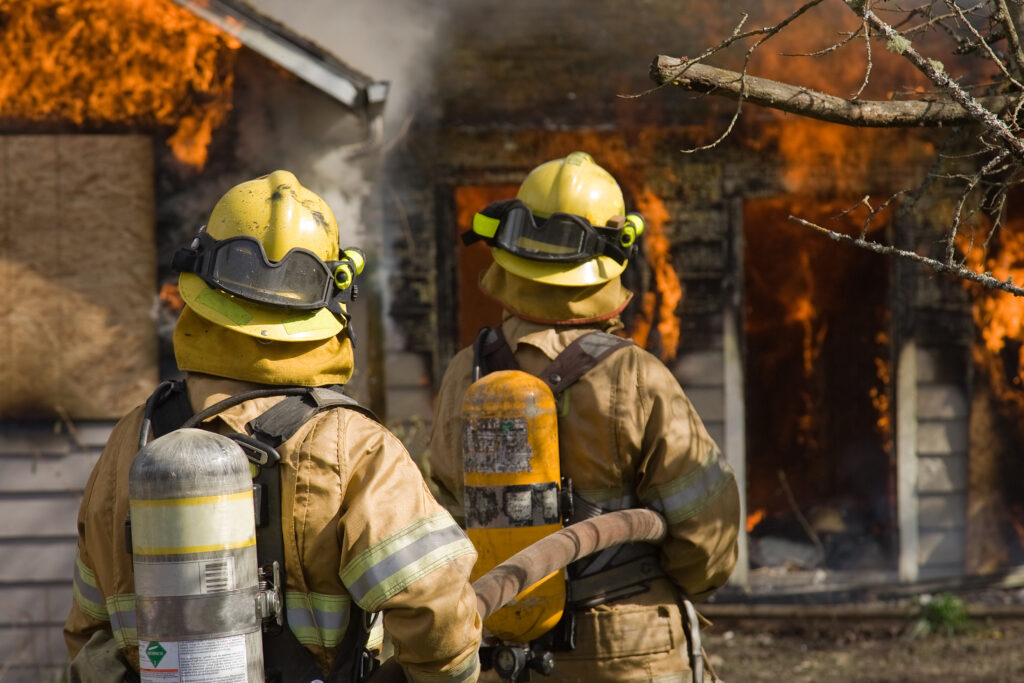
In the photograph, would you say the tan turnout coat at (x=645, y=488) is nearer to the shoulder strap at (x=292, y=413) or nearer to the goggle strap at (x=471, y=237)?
the goggle strap at (x=471, y=237)

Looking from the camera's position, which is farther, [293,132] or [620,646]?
[293,132]

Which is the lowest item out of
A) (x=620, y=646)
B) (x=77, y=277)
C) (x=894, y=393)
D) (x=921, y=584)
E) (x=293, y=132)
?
(x=921, y=584)

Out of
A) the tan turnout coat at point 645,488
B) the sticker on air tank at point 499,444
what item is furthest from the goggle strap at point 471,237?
the sticker on air tank at point 499,444

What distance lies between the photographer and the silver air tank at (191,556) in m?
2.01

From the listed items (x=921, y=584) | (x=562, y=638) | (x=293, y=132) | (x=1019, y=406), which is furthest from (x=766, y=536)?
(x=562, y=638)

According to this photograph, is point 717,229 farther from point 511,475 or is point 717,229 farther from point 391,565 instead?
point 391,565

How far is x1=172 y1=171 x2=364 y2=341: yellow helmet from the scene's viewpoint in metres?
2.35

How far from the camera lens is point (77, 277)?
21.5 ft

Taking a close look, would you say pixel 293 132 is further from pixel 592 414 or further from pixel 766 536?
pixel 766 536

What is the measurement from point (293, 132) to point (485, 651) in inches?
163

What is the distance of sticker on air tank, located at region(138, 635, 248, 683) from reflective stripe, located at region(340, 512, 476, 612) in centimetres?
26

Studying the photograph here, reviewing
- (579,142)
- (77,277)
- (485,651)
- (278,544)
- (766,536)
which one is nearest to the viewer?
(278,544)

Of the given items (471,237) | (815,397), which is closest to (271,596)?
(471,237)

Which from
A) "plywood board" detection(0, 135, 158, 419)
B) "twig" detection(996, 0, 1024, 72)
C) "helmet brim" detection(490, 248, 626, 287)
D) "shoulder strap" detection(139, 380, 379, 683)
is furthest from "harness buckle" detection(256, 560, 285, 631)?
"plywood board" detection(0, 135, 158, 419)
